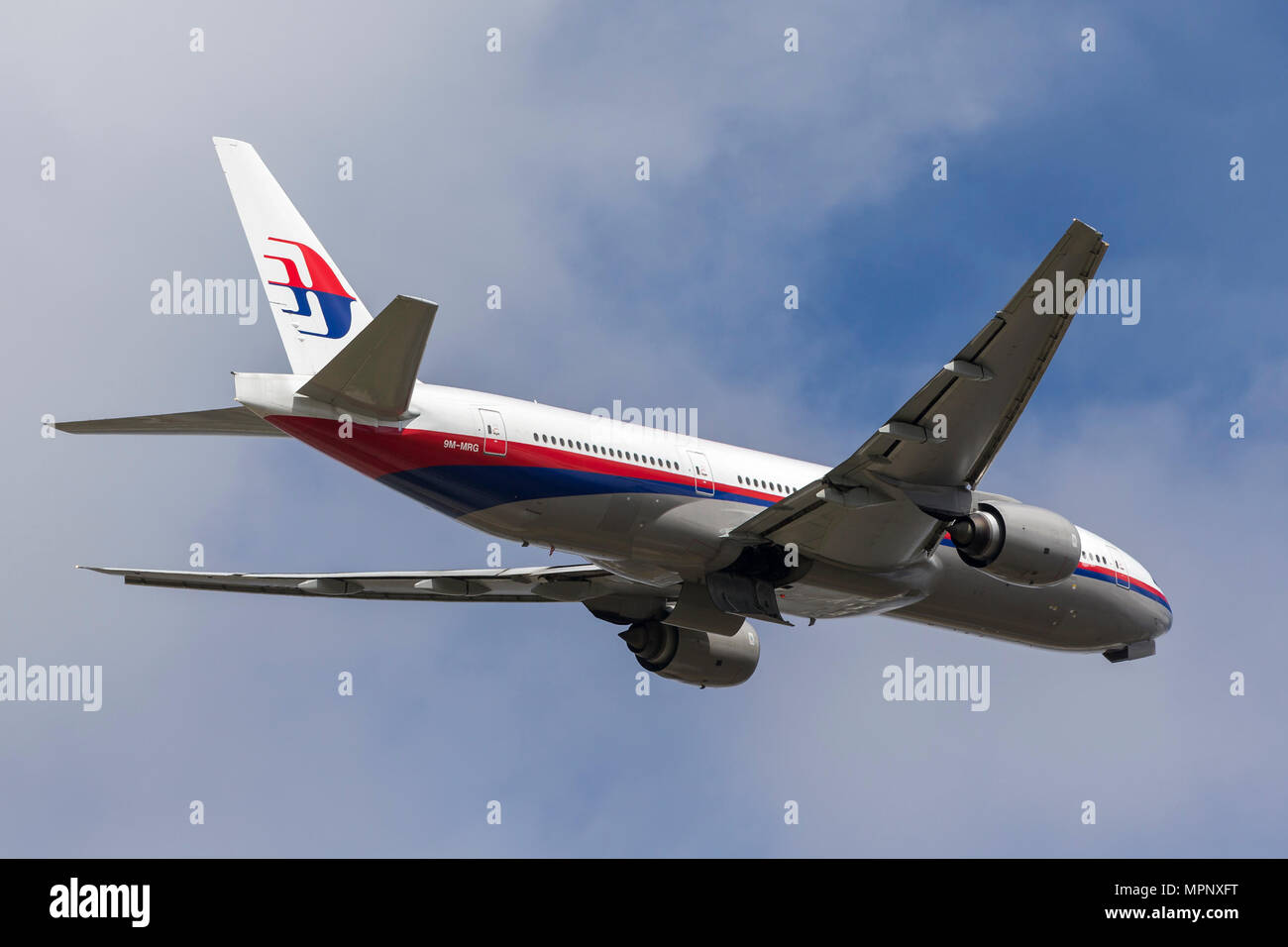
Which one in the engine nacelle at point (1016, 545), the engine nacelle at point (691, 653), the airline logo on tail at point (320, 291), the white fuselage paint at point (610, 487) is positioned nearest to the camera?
the white fuselage paint at point (610, 487)

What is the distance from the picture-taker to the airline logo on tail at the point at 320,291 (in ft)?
86.9

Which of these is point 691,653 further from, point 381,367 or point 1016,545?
point 381,367

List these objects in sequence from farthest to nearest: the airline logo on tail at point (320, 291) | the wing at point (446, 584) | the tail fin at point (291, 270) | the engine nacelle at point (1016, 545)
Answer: the wing at point (446, 584) < the engine nacelle at point (1016, 545) < the airline logo on tail at point (320, 291) < the tail fin at point (291, 270)

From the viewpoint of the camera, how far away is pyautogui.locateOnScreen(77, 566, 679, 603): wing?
30750mm

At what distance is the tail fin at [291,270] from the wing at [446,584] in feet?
18.7

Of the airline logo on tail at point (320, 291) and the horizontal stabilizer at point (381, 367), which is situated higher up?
the airline logo on tail at point (320, 291)

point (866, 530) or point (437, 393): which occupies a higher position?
point (437, 393)

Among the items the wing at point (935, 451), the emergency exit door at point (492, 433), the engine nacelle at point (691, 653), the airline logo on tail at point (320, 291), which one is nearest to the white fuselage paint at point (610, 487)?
the emergency exit door at point (492, 433)

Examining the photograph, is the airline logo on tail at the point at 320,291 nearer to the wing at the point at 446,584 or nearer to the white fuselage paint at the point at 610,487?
the white fuselage paint at the point at 610,487

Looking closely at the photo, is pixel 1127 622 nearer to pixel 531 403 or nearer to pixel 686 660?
pixel 686 660

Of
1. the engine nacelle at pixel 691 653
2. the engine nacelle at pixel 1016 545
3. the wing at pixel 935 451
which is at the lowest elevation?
the engine nacelle at pixel 691 653

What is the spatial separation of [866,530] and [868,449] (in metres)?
2.24

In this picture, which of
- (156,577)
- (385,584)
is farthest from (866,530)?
(156,577)

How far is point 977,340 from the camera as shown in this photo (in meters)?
23.8
